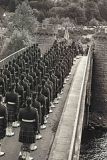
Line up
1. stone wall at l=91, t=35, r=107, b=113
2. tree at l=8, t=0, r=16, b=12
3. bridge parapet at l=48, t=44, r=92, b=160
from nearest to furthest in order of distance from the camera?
bridge parapet at l=48, t=44, r=92, b=160 < stone wall at l=91, t=35, r=107, b=113 < tree at l=8, t=0, r=16, b=12

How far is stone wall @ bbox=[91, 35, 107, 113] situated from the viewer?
120 feet

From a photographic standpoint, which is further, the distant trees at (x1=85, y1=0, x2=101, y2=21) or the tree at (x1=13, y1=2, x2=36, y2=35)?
the distant trees at (x1=85, y1=0, x2=101, y2=21)

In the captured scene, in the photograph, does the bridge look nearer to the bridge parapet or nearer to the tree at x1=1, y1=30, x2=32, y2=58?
the bridge parapet

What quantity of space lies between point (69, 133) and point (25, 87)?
239 cm

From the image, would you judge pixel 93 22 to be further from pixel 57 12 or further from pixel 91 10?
pixel 57 12

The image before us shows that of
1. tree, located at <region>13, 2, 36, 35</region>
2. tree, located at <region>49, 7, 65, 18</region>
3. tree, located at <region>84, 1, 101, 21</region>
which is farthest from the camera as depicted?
tree, located at <region>84, 1, 101, 21</region>

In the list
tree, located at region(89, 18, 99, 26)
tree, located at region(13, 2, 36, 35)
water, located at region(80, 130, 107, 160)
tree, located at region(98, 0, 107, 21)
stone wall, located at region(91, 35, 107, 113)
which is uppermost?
tree, located at region(98, 0, 107, 21)

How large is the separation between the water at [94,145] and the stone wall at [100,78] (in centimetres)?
465

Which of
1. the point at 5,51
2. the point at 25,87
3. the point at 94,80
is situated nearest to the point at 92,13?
the point at 5,51

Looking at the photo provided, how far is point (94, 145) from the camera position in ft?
92.1

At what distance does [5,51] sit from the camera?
155 ft

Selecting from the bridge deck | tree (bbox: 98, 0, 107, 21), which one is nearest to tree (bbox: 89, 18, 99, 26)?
tree (bbox: 98, 0, 107, 21)

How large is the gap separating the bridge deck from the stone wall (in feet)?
38.0

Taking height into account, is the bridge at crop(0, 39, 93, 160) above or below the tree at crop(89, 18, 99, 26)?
below
